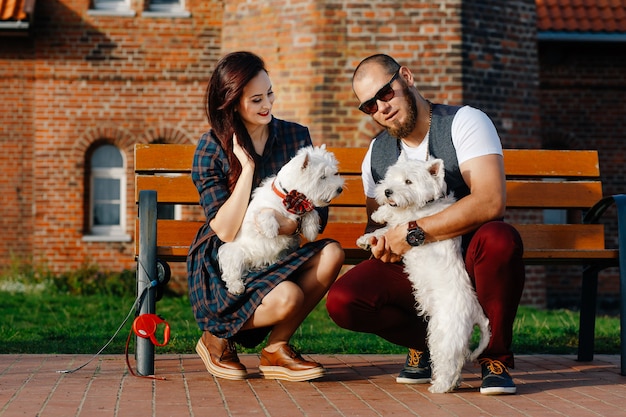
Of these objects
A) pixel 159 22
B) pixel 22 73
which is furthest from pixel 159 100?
pixel 22 73

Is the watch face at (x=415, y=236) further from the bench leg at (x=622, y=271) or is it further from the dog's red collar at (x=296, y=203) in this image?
the bench leg at (x=622, y=271)

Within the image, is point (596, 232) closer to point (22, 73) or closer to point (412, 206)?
point (412, 206)

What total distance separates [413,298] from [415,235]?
1.17 ft

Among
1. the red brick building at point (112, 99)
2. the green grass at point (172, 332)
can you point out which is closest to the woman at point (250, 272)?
the green grass at point (172, 332)

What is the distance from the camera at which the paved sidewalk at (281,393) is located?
13.0 ft

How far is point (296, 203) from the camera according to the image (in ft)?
14.5

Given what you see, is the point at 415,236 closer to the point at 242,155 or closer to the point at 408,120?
the point at 408,120

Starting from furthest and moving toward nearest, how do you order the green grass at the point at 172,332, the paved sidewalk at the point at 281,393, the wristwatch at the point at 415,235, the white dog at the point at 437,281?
the green grass at the point at 172,332
the wristwatch at the point at 415,235
the white dog at the point at 437,281
the paved sidewalk at the point at 281,393

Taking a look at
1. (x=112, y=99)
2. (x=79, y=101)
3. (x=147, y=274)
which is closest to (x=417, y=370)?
(x=147, y=274)

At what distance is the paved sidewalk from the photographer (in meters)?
3.95

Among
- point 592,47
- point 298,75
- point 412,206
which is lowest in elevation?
point 412,206

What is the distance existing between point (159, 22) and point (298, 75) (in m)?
4.02

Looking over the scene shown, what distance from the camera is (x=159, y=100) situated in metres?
14.5

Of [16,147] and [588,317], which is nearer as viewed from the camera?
[588,317]
